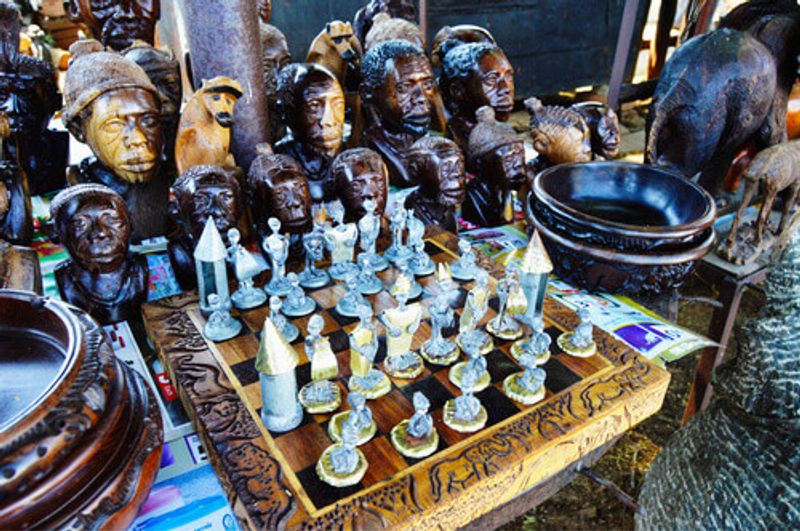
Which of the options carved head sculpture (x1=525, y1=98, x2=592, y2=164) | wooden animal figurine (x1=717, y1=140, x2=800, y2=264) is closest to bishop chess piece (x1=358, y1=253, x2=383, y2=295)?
carved head sculpture (x1=525, y1=98, x2=592, y2=164)

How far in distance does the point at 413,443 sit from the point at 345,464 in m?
0.13

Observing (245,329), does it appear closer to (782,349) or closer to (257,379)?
(257,379)

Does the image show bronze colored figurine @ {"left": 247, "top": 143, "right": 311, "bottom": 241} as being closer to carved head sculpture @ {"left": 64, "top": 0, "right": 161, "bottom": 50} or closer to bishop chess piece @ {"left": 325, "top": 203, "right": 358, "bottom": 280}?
bishop chess piece @ {"left": 325, "top": 203, "right": 358, "bottom": 280}

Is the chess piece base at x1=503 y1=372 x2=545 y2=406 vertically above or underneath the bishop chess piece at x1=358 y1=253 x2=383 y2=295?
underneath

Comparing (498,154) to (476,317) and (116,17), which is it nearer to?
(476,317)

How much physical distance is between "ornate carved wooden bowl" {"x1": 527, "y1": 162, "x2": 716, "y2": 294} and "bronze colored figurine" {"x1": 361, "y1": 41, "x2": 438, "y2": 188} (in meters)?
0.61

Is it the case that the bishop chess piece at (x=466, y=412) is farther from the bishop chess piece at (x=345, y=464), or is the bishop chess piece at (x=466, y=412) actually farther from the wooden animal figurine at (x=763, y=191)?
the wooden animal figurine at (x=763, y=191)

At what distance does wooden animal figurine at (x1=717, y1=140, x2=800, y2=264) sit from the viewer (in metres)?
1.91

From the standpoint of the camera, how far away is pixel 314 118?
1.83 metres

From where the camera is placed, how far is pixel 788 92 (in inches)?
91.9

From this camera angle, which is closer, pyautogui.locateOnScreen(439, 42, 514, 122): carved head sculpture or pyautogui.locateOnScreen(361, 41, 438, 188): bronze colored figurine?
pyautogui.locateOnScreen(361, 41, 438, 188): bronze colored figurine

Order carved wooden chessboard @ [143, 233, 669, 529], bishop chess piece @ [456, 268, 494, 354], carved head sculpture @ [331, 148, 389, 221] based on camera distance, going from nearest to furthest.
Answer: carved wooden chessboard @ [143, 233, 669, 529] → bishop chess piece @ [456, 268, 494, 354] → carved head sculpture @ [331, 148, 389, 221]

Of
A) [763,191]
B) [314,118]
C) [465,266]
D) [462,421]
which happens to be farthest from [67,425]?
[763,191]

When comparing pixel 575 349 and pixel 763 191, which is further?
pixel 763 191
